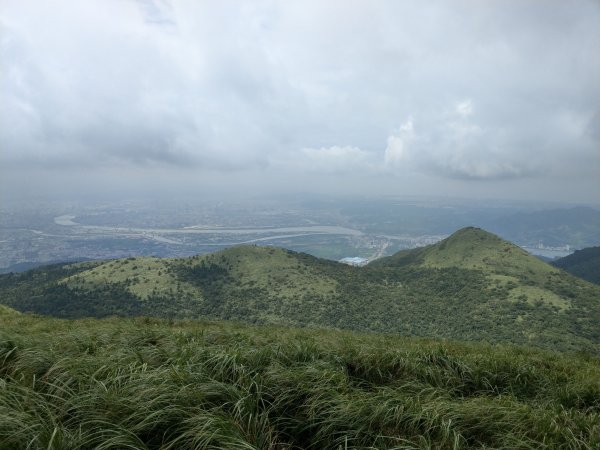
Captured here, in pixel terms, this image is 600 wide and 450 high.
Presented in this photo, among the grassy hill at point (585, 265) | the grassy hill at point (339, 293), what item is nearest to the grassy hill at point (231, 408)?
the grassy hill at point (339, 293)

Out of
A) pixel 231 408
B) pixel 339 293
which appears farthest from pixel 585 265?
pixel 231 408

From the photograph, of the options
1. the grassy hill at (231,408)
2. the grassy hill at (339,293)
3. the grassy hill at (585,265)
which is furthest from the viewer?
the grassy hill at (585,265)

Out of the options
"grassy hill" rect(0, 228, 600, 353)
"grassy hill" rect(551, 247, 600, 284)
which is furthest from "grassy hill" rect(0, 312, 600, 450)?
"grassy hill" rect(551, 247, 600, 284)

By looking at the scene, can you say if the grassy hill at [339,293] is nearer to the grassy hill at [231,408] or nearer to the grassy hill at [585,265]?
the grassy hill at [231,408]

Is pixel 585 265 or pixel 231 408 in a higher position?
pixel 231 408

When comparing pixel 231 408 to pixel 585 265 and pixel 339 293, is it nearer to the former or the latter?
pixel 339 293

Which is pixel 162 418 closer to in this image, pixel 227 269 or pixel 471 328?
pixel 471 328

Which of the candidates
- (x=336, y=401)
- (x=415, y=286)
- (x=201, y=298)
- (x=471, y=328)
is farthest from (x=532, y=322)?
(x=336, y=401)
